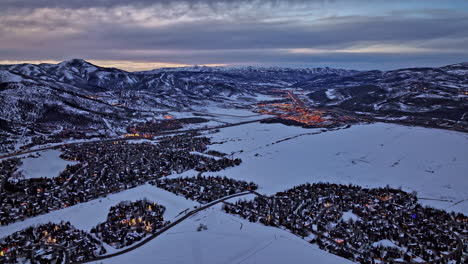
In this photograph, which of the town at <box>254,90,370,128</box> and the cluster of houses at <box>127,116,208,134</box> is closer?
the cluster of houses at <box>127,116,208,134</box>

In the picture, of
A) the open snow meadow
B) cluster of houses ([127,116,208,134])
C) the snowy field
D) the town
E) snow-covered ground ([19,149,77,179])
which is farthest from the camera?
the town

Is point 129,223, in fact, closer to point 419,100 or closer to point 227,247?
point 227,247

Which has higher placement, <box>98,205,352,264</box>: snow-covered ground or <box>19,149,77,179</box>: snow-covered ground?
<box>19,149,77,179</box>: snow-covered ground

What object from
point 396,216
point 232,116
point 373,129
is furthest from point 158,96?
point 396,216

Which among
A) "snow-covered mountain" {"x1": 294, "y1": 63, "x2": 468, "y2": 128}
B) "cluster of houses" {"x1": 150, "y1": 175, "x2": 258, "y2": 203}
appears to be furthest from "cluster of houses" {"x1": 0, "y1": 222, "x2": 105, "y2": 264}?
"snow-covered mountain" {"x1": 294, "y1": 63, "x2": 468, "y2": 128}

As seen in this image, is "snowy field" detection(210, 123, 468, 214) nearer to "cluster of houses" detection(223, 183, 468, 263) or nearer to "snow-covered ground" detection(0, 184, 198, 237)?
"cluster of houses" detection(223, 183, 468, 263)

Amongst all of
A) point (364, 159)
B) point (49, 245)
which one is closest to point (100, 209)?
point (49, 245)

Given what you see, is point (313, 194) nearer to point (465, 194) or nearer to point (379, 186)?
point (379, 186)
